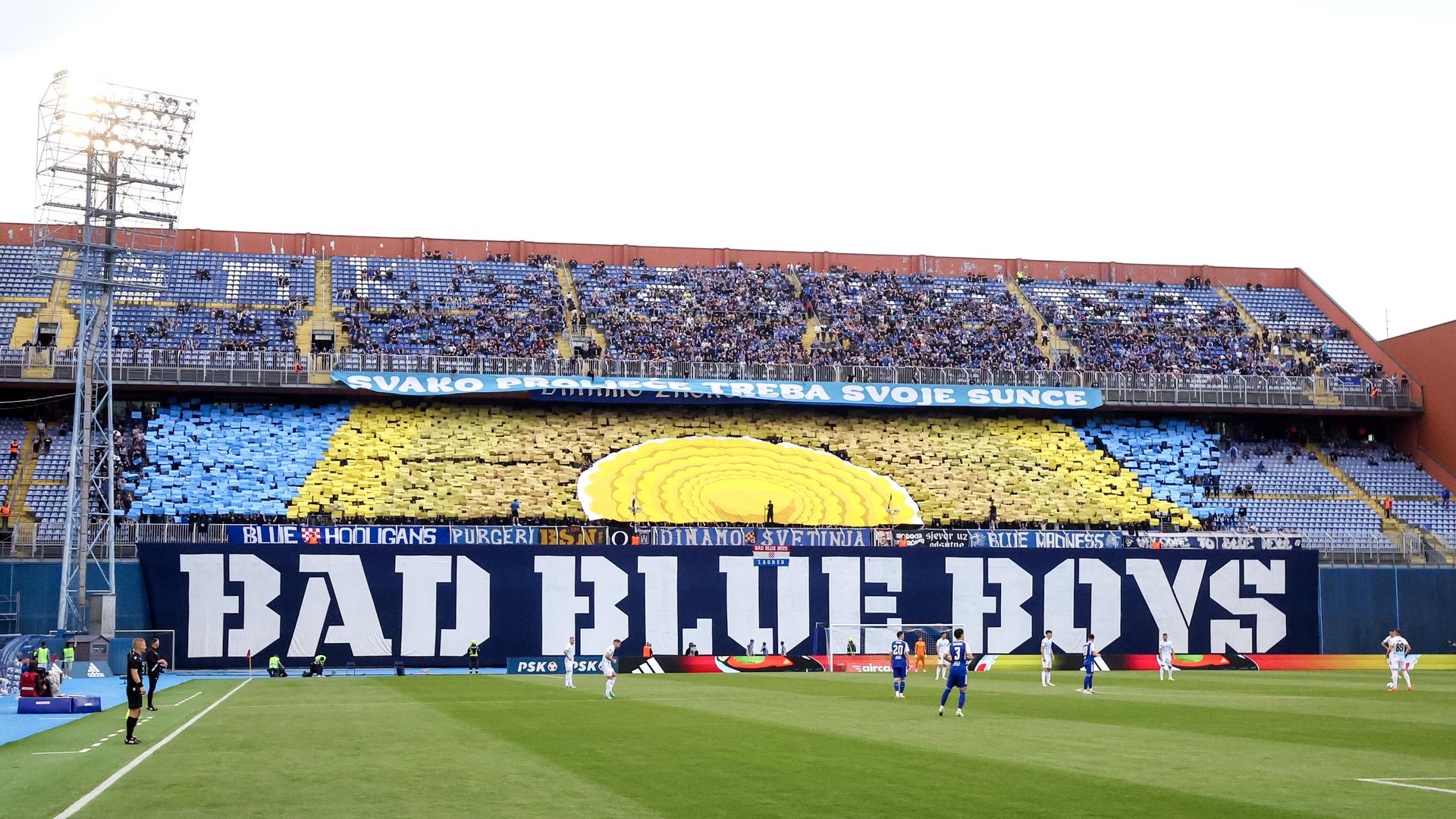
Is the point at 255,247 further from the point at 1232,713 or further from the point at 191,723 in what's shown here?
the point at 1232,713

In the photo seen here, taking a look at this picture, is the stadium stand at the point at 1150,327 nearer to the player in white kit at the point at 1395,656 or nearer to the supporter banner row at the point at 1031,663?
the supporter banner row at the point at 1031,663

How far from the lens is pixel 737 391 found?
64625 mm

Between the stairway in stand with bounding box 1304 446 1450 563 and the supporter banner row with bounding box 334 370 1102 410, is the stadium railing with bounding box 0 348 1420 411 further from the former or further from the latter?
the stairway in stand with bounding box 1304 446 1450 563

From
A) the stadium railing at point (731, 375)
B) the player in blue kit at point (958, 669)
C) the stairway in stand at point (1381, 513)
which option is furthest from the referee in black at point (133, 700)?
the stairway in stand at point (1381, 513)

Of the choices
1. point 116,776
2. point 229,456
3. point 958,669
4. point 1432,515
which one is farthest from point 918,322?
point 116,776

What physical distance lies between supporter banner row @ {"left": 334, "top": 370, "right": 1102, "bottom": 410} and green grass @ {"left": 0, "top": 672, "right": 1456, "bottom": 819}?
27.8 m

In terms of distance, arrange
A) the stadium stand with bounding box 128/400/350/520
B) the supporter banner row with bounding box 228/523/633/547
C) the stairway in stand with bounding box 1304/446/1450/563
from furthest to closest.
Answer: the stairway in stand with bounding box 1304/446/1450/563
the stadium stand with bounding box 128/400/350/520
the supporter banner row with bounding box 228/523/633/547

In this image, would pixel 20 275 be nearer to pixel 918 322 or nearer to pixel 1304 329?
pixel 918 322

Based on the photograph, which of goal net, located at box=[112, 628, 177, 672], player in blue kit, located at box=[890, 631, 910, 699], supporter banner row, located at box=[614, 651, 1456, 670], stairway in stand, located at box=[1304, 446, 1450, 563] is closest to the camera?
player in blue kit, located at box=[890, 631, 910, 699]

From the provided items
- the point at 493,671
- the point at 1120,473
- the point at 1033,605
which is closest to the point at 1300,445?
the point at 1120,473

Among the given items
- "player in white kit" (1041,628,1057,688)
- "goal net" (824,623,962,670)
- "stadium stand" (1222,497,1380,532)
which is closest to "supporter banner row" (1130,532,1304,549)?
"stadium stand" (1222,497,1380,532)

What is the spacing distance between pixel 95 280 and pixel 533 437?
20.6 m

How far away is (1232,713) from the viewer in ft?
96.4

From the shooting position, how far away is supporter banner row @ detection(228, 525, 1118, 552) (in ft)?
173
